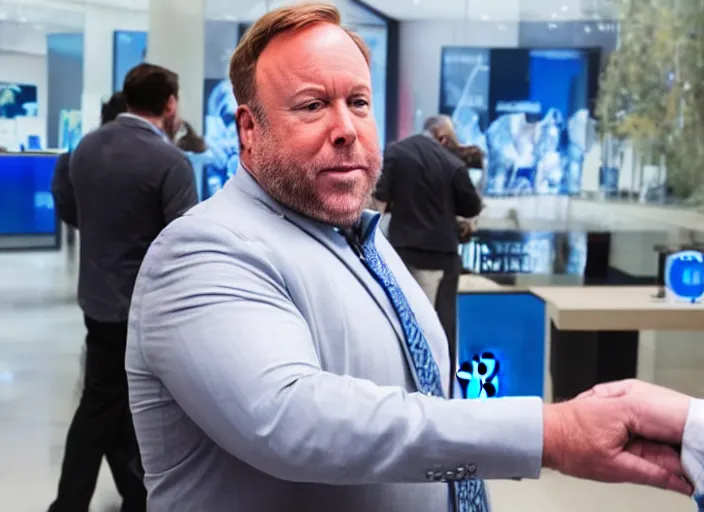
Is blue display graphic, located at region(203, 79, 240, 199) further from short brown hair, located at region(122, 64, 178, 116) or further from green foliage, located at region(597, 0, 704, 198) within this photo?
short brown hair, located at region(122, 64, 178, 116)

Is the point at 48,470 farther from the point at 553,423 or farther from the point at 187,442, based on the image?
the point at 553,423

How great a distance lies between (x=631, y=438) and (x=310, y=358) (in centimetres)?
32

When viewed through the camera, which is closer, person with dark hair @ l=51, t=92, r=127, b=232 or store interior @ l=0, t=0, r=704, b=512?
person with dark hair @ l=51, t=92, r=127, b=232

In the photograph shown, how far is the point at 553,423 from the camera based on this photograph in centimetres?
88

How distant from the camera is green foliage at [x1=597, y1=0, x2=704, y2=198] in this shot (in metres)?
6.07

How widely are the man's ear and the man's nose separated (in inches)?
4.9

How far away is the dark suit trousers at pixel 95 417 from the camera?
3.04 m

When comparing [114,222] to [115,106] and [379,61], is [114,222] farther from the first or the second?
[379,61]

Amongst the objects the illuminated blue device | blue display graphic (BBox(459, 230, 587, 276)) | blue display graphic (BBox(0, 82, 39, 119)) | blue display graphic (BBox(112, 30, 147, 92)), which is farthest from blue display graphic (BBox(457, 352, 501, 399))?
blue display graphic (BBox(0, 82, 39, 119))

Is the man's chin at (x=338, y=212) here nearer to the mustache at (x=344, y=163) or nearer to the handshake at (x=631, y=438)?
the mustache at (x=344, y=163)

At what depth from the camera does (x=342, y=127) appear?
1105 mm

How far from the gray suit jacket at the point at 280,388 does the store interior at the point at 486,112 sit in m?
4.82

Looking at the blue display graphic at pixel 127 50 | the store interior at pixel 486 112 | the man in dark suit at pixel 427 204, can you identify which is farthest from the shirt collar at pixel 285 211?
the blue display graphic at pixel 127 50

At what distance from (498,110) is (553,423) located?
17.9 feet
